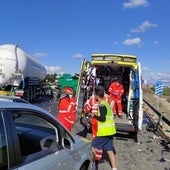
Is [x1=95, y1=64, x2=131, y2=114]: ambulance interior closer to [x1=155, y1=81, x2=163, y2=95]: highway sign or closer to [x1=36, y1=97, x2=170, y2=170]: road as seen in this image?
[x1=36, y1=97, x2=170, y2=170]: road

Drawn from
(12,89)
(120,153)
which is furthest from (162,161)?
(12,89)

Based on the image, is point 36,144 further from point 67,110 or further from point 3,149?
point 67,110

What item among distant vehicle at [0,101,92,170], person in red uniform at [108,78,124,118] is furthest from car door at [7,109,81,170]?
person in red uniform at [108,78,124,118]

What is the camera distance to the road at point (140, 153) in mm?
9617

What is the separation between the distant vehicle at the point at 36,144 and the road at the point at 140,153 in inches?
147

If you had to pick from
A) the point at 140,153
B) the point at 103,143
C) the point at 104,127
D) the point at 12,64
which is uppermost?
the point at 12,64

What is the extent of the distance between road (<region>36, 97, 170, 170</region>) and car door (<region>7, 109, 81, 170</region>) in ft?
12.9

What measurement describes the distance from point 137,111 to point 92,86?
2.38 m

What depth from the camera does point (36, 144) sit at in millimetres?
4707

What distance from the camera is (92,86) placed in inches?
603

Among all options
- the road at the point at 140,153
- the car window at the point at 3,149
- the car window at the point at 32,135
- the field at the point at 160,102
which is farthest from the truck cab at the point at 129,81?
the field at the point at 160,102

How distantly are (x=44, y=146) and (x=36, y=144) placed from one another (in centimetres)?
22

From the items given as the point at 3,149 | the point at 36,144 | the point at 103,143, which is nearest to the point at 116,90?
the point at 103,143

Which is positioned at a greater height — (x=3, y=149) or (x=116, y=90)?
(x=116, y=90)
